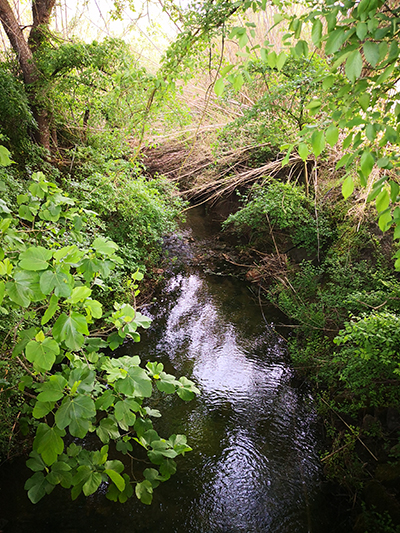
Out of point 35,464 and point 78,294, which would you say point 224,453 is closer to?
point 35,464

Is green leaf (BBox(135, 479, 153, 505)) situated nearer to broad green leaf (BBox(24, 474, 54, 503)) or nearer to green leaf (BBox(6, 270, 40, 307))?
broad green leaf (BBox(24, 474, 54, 503))

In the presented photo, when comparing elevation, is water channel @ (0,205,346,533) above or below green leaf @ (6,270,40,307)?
below

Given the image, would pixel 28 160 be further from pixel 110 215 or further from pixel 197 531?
pixel 197 531

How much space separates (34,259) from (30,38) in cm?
484

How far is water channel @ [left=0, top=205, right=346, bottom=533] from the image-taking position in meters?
2.34

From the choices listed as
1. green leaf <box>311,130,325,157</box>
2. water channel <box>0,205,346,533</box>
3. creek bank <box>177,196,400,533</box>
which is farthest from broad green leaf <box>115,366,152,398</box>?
creek bank <box>177,196,400,533</box>

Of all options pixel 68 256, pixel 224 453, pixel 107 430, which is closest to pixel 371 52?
pixel 68 256

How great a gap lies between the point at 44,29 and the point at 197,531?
5833mm

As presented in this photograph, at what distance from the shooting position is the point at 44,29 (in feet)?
13.8

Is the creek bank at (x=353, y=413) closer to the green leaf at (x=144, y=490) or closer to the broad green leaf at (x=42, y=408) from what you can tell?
the green leaf at (x=144, y=490)

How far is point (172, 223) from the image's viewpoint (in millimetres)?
5137

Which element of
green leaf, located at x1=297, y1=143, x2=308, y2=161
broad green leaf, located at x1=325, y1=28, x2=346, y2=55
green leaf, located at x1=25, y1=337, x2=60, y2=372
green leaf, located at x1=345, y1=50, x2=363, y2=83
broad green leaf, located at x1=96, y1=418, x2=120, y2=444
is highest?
broad green leaf, located at x1=325, y1=28, x2=346, y2=55

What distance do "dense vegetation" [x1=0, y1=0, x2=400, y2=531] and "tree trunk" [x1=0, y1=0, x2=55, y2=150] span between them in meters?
0.02

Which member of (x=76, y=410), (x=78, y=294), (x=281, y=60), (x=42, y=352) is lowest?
(x=76, y=410)
